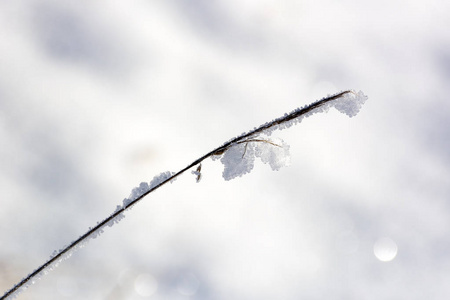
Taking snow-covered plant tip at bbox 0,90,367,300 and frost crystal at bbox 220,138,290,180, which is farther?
frost crystal at bbox 220,138,290,180

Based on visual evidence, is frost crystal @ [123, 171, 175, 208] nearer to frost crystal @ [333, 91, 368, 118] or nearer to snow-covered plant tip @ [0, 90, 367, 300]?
snow-covered plant tip @ [0, 90, 367, 300]

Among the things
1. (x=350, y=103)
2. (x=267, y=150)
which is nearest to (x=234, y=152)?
(x=267, y=150)

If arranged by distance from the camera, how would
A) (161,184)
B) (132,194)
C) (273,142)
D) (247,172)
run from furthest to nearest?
(247,172)
(273,142)
(132,194)
(161,184)

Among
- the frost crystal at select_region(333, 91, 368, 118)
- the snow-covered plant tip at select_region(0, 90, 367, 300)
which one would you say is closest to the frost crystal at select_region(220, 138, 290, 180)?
the snow-covered plant tip at select_region(0, 90, 367, 300)

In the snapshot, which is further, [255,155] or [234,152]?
[255,155]

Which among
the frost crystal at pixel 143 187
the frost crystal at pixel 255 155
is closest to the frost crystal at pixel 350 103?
the frost crystal at pixel 255 155

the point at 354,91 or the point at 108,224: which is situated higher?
the point at 354,91

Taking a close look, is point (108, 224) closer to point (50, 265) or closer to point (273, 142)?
point (50, 265)

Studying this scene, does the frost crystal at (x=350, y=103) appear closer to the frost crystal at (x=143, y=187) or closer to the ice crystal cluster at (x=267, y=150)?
the ice crystal cluster at (x=267, y=150)

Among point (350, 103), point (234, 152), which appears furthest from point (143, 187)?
point (350, 103)

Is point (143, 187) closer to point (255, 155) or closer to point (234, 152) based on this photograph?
point (234, 152)

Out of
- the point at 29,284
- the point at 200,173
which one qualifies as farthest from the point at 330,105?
the point at 29,284
